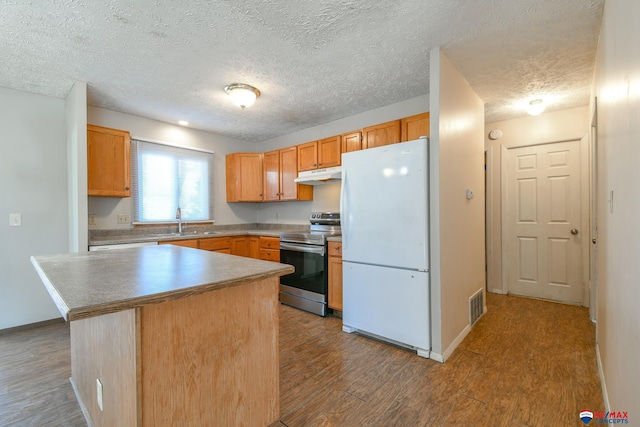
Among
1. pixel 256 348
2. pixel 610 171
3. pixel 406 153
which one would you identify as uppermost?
pixel 406 153

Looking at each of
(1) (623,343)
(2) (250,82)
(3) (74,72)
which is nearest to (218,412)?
(1) (623,343)

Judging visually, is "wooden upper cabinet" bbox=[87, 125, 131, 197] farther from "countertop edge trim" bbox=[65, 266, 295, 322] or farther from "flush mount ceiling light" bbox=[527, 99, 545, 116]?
"flush mount ceiling light" bbox=[527, 99, 545, 116]

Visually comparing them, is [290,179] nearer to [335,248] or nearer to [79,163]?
[335,248]

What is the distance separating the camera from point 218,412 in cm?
126

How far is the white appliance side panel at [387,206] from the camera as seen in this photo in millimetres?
2254

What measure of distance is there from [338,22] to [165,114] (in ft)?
9.01

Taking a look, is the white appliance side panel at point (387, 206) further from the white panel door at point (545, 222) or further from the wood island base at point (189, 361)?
the white panel door at point (545, 222)

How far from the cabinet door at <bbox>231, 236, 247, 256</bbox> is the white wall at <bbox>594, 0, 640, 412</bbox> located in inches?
149

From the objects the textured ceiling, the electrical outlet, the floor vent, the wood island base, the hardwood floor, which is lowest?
the hardwood floor

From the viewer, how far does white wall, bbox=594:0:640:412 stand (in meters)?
1.01

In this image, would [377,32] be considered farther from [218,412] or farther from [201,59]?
[218,412]

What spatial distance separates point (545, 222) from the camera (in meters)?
3.64

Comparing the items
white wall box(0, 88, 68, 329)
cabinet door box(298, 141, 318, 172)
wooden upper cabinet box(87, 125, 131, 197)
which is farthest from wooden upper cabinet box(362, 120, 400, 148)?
white wall box(0, 88, 68, 329)

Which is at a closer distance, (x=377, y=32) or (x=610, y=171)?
(x=610, y=171)
